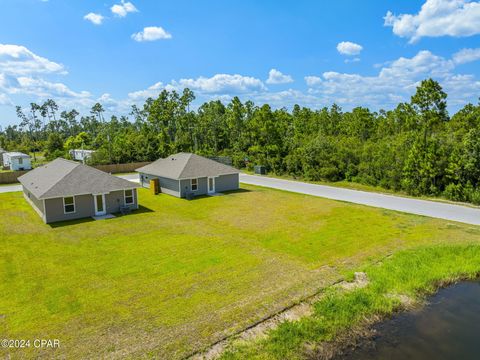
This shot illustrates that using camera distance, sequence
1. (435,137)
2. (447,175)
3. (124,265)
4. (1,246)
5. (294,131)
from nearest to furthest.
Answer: (124,265) < (1,246) < (447,175) < (435,137) < (294,131)

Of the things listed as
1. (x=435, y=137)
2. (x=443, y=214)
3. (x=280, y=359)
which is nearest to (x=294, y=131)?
(x=435, y=137)

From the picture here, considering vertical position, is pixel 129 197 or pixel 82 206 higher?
pixel 129 197

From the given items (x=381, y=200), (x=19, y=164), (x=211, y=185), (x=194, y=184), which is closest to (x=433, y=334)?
(x=381, y=200)

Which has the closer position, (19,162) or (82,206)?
(82,206)

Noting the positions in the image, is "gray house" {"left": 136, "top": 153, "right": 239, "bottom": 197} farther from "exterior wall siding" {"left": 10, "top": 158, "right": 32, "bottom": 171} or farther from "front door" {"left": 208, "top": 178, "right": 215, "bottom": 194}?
"exterior wall siding" {"left": 10, "top": 158, "right": 32, "bottom": 171}

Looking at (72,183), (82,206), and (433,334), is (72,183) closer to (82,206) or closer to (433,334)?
(82,206)

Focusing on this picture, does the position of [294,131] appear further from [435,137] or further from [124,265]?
[124,265]
